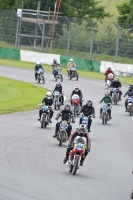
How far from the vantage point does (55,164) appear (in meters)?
18.1

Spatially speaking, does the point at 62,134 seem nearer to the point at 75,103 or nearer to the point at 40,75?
the point at 75,103

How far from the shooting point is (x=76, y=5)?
84.2 m

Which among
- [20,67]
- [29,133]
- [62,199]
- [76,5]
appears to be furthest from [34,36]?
[62,199]

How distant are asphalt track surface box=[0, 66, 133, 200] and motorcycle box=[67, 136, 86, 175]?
18 centimetres

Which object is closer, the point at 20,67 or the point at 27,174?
the point at 27,174

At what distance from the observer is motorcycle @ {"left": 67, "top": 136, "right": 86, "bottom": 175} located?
16797 mm

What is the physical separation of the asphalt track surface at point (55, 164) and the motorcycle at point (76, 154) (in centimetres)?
18

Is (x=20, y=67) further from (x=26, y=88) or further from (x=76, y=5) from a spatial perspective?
(x=76, y=5)

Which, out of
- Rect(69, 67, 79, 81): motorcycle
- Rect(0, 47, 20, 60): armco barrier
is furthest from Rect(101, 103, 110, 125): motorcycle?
Rect(0, 47, 20, 60): armco barrier

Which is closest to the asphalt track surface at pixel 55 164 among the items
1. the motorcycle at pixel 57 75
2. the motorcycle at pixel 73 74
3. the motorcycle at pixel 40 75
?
the motorcycle at pixel 40 75

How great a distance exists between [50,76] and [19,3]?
3015cm

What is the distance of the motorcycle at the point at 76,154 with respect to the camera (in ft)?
55.1

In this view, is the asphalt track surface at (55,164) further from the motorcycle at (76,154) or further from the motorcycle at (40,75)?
the motorcycle at (40,75)

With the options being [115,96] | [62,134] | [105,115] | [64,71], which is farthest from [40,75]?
[62,134]
